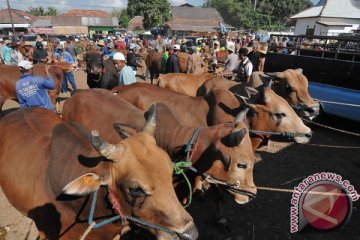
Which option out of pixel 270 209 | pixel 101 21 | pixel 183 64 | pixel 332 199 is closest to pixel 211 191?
pixel 270 209

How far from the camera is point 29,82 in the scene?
5.79m

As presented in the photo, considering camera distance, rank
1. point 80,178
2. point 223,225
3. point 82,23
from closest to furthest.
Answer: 1. point 80,178
2. point 223,225
3. point 82,23

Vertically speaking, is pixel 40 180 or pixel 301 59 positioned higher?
pixel 301 59

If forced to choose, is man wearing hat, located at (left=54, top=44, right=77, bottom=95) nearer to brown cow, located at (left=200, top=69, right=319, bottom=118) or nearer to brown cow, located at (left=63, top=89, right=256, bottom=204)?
brown cow, located at (left=200, top=69, right=319, bottom=118)

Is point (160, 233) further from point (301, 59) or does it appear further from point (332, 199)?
point (301, 59)

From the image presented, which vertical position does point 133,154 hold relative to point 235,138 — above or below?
above

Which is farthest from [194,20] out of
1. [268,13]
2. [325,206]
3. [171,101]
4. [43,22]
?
[325,206]

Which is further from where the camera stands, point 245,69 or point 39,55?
point 39,55

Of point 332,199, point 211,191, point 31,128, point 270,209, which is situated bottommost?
point 270,209

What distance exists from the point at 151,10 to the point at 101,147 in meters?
61.7

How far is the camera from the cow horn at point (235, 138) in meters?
3.40

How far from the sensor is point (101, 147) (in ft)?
7.83

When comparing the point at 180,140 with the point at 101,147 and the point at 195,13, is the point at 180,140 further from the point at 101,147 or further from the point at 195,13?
the point at 195,13

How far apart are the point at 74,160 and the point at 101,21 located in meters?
83.4
